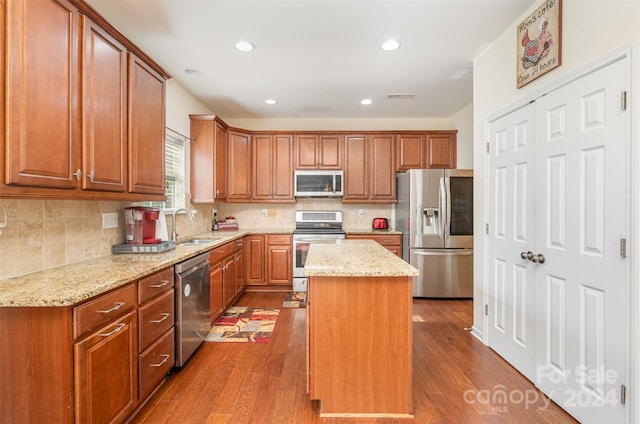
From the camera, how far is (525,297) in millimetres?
2193

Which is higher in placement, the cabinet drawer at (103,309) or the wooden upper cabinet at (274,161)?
the wooden upper cabinet at (274,161)

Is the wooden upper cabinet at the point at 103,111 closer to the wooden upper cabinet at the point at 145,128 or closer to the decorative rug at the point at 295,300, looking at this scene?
the wooden upper cabinet at the point at 145,128

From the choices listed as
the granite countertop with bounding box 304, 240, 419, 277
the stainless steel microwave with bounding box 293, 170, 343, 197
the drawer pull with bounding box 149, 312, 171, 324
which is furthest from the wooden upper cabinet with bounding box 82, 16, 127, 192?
the stainless steel microwave with bounding box 293, 170, 343, 197

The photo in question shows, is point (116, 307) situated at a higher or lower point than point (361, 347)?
higher

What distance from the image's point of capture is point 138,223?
244 centimetres

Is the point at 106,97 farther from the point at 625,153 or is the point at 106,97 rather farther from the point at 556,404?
the point at 556,404

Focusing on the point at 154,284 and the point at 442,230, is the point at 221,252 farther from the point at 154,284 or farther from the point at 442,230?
the point at 442,230

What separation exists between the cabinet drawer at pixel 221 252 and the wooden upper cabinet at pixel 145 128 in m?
0.83

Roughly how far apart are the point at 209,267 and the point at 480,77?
316 cm

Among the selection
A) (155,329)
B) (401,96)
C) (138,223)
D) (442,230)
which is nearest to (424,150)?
(401,96)

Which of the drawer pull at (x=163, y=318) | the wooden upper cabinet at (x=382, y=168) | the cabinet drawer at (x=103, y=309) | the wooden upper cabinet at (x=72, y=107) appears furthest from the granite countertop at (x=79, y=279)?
the wooden upper cabinet at (x=382, y=168)

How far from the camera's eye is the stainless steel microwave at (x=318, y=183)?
15.1ft

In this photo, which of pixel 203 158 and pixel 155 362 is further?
pixel 203 158

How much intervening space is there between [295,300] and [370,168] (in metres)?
2.30
